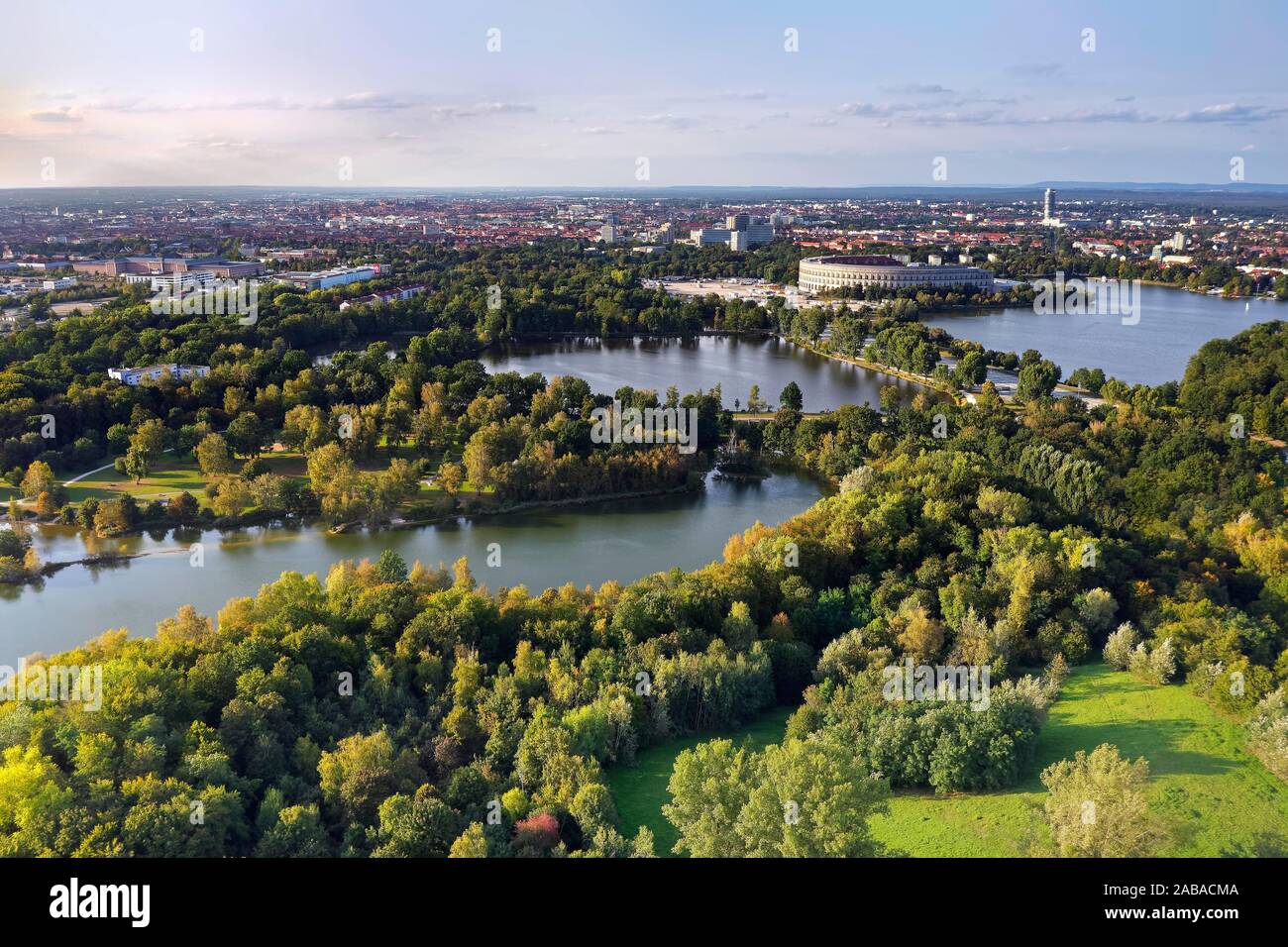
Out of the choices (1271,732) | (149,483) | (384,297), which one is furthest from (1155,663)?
(384,297)

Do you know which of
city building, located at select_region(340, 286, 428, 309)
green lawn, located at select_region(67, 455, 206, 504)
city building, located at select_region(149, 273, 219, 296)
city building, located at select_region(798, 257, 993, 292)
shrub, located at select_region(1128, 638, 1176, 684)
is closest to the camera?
shrub, located at select_region(1128, 638, 1176, 684)

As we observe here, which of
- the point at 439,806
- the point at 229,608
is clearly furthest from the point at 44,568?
the point at 439,806

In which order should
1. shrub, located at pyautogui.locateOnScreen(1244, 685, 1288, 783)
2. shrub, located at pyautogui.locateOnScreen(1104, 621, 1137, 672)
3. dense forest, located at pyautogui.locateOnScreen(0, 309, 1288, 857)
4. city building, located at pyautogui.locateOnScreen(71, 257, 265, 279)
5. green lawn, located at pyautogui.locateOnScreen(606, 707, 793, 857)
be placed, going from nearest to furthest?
dense forest, located at pyautogui.locateOnScreen(0, 309, 1288, 857) → green lawn, located at pyautogui.locateOnScreen(606, 707, 793, 857) → shrub, located at pyautogui.locateOnScreen(1244, 685, 1288, 783) → shrub, located at pyautogui.locateOnScreen(1104, 621, 1137, 672) → city building, located at pyautogui.locateOnScreen(71, 257, 265, 279)

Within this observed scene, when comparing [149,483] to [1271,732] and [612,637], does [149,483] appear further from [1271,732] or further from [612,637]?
[1271,732]

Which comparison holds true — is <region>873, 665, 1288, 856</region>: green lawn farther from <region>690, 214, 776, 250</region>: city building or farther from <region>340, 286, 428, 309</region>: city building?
<region>690, 214, 776, 250</region>: city building

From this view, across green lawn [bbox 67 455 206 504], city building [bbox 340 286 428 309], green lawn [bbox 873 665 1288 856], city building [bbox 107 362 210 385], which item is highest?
city building [bbox 340 286 428 309]

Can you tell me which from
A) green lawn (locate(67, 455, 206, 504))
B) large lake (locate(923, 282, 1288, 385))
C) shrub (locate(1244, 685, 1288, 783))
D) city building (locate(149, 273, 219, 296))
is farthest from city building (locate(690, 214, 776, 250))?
shrub (locate(1244, 685, 1288, 783))
